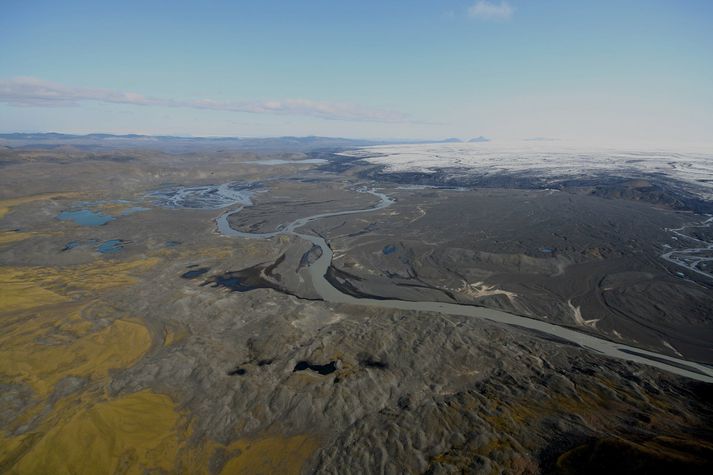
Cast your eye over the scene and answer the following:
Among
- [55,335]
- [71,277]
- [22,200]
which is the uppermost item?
[22,200]

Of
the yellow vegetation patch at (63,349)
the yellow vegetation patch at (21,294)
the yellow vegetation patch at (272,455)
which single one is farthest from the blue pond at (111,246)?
the yellow vegetation patch at (272,455)

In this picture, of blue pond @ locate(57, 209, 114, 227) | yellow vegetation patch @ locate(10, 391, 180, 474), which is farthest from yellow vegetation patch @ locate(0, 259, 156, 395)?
blue pond @ locate(57, 209, 114, 227)

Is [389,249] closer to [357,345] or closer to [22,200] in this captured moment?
[357,345]

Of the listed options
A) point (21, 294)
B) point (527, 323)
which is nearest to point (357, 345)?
point (527, 323)

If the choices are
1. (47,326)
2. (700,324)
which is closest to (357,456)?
(47,326)

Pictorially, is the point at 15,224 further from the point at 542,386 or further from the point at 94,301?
the point at 542,386
